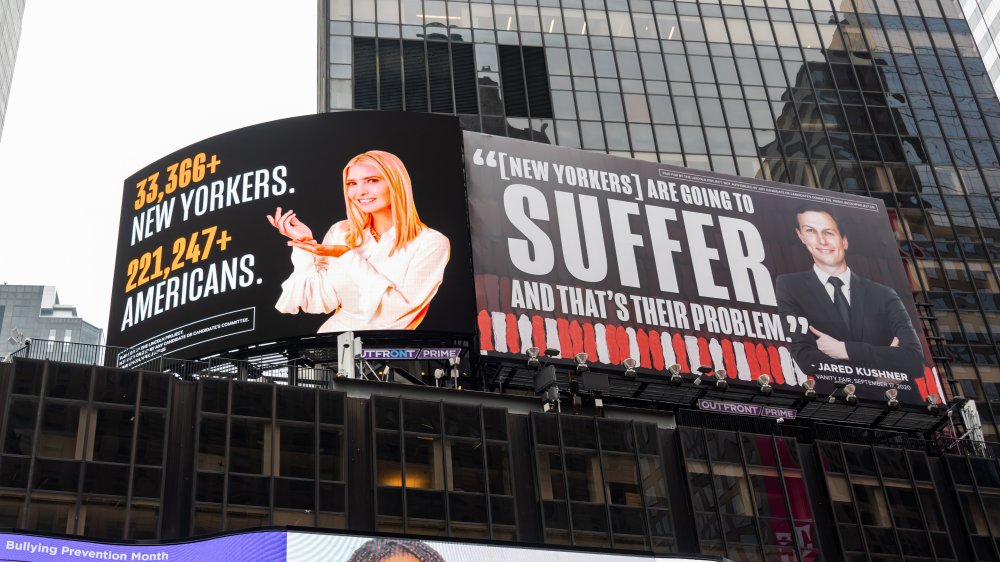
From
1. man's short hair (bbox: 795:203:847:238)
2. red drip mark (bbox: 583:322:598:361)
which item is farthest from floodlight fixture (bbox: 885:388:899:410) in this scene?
red drip mark (bbox: 583:322:598:361)

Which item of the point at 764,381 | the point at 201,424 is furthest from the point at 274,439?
the point at 764,381

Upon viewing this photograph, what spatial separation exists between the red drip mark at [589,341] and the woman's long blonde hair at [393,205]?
7145mm

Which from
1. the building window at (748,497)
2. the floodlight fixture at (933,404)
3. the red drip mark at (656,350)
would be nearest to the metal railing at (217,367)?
the red drip mark at (656,350)

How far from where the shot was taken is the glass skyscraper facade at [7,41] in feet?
308

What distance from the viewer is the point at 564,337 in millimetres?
41594

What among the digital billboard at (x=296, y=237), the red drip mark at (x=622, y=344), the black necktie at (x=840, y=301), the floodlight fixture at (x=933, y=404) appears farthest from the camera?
the black necktie at (x=840, y=301)

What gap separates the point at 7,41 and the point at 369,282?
70190 millimetres

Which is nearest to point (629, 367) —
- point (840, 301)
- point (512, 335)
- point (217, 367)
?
point (512, 335)

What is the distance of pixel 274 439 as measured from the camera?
34375 millimetres

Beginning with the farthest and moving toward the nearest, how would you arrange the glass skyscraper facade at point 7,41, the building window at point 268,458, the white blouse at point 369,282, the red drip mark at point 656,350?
the glass skyscraper facade at point 7,41 < the red drip mark at point 656,350 < the white blouse at point 369,282 < the building window at point 268,458

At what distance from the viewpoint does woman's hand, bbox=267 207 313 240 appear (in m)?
41.8

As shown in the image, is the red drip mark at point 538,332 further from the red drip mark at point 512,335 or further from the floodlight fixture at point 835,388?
the floodlight fixture at point 835,388

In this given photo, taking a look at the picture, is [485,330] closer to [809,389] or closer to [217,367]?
[217,367]

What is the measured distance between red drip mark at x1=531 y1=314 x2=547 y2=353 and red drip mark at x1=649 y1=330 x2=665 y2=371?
4.41m
